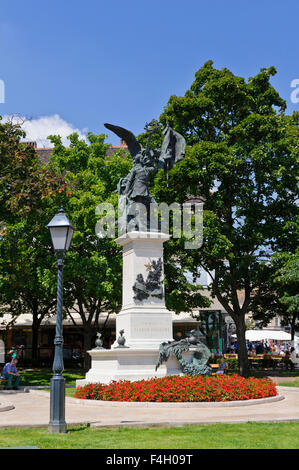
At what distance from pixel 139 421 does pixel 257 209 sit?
18461 mm

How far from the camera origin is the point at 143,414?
473 inches

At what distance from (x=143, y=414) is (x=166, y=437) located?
10.9 ft

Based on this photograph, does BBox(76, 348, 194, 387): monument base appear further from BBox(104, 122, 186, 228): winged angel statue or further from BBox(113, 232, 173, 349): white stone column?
BBox(104, 122, 186, 228): winged angel statue

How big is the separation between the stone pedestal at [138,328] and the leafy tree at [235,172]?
749 cm

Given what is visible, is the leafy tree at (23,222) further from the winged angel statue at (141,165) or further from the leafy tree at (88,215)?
the winged angel statue at (141,165)

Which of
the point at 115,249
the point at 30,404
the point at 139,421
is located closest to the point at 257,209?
the point at 115,249

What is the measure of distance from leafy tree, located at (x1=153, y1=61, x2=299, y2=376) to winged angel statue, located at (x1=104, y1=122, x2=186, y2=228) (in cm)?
500

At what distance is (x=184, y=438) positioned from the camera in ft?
28.4

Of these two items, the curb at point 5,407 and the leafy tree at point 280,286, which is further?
the leafy tree at point 280,286

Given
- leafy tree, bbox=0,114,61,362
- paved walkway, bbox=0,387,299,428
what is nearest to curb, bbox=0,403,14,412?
paved walkway, bbox=0,387,299,428

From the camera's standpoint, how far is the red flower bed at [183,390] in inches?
549

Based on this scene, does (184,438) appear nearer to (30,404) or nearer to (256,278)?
(30,404)

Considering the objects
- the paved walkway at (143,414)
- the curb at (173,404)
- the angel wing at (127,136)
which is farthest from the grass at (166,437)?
the angel wing at (127,136)
